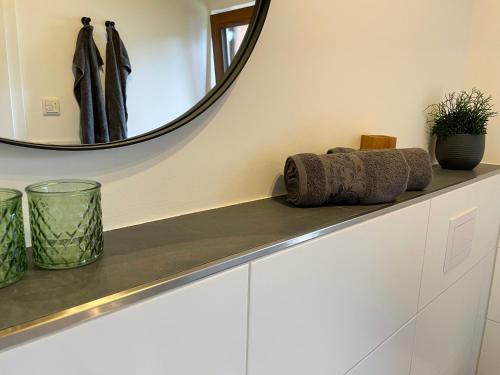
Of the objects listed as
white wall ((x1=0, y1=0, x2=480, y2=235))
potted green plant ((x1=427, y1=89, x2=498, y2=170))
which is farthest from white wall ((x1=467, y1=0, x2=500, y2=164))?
white wall ((x1=0, y1=0, x2=480, y2=235))

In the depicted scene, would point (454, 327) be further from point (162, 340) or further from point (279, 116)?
point (162, 340)

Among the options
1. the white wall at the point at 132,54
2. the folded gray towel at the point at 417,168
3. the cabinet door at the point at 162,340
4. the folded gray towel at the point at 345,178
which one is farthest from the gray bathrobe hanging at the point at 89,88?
the folded gray towel at the point at 417,168

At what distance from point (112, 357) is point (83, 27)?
1.30 ft

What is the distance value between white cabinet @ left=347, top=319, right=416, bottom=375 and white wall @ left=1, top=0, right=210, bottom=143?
611 millimetres

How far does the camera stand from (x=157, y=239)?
58 cm

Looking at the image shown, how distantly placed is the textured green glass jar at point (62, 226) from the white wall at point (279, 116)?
2.9 inches

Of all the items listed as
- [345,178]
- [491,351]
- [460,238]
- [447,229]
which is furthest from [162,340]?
[491,351]

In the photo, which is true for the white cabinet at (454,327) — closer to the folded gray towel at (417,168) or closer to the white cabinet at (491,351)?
the white cabinet at (491,351)

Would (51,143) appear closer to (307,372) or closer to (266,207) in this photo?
(266,207)

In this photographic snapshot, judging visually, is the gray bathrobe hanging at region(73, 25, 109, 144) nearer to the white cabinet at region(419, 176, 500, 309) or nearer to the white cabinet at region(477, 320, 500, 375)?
the white cabinet at region(419, 176, 500, 309)

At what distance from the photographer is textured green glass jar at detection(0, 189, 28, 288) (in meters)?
0.43

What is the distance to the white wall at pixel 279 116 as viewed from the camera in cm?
61

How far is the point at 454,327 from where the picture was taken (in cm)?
122

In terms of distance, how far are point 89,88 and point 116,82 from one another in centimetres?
4
